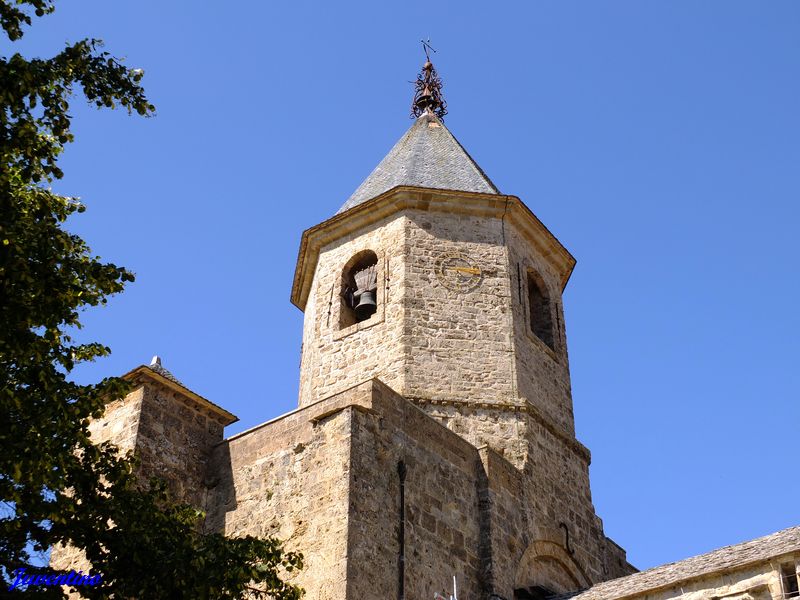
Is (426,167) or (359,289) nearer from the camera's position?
(359,289)

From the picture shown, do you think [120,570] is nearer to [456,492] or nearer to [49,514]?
[49,514]

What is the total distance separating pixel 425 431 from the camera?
14.0 meters

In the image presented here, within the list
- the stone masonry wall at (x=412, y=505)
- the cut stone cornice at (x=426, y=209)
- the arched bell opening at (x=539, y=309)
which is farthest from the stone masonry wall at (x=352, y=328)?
the arched bell opening at (x=539, y=309)

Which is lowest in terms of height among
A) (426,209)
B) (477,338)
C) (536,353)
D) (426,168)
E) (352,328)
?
(477,338)

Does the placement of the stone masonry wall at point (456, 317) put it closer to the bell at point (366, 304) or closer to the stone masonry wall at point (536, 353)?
the stone masonry wall at point (536, 353)

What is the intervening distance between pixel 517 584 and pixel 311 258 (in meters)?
6.71

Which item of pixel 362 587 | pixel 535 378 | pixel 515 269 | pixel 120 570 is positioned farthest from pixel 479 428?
pixel 120 570

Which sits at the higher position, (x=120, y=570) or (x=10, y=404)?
(x=10, y=404)

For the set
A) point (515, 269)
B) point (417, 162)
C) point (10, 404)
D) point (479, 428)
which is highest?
point (417, 162)

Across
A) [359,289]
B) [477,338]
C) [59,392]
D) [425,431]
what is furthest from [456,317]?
[59,392]

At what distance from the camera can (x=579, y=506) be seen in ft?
52.9

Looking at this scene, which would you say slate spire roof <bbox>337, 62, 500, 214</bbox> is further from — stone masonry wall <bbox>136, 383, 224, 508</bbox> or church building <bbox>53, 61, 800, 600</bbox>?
stone masonry wall <bbox>136, 383, 224, 508</bbox>

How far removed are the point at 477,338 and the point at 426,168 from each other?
3.91 m

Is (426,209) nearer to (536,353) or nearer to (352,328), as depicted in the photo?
(352,328)
